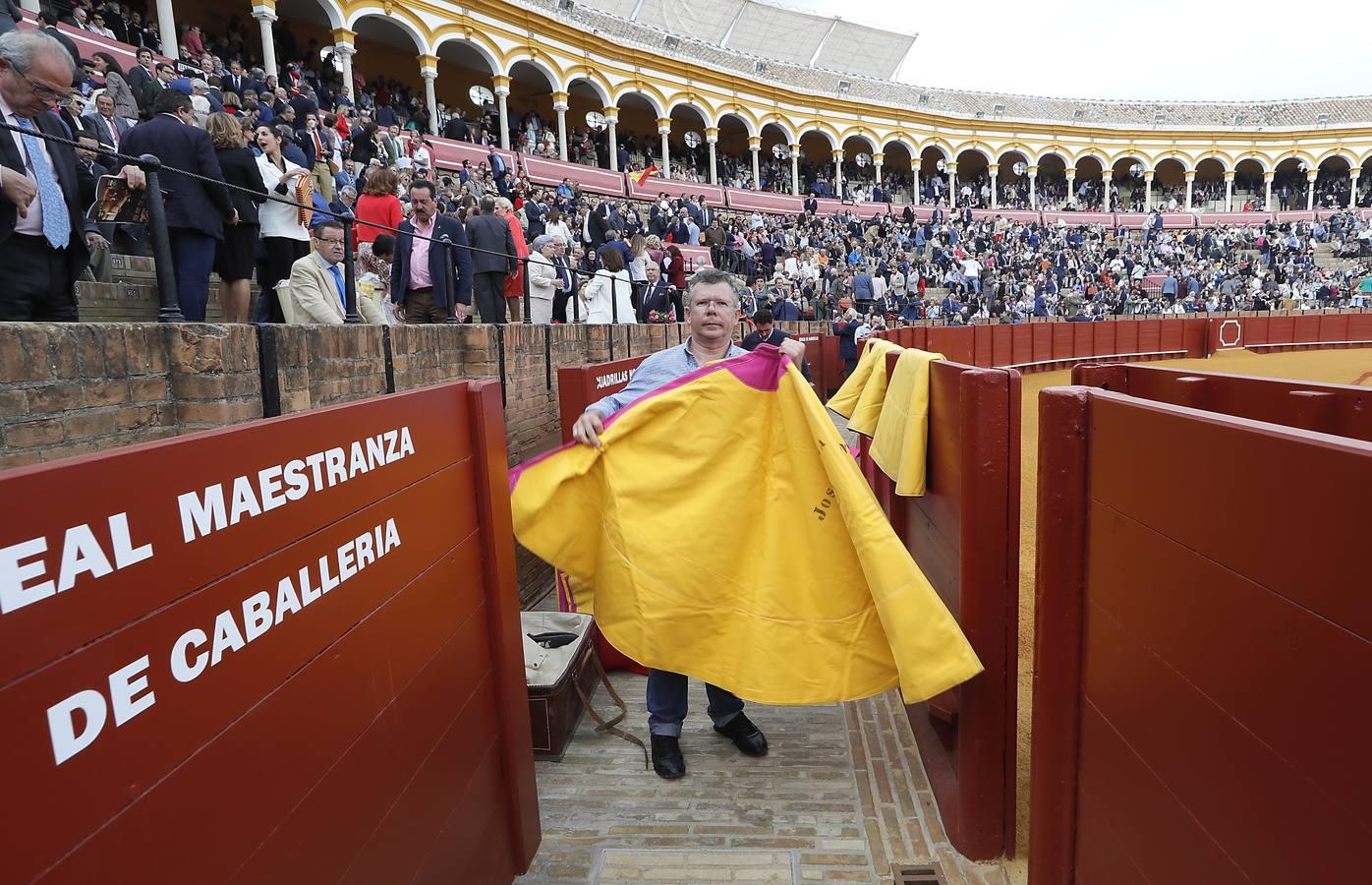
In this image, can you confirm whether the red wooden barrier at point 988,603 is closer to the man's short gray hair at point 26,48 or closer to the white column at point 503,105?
the man's short gray hair at point 26,48

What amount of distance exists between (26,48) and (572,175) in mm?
24626

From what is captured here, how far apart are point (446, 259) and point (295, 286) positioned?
1341mm

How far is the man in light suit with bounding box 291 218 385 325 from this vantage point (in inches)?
172

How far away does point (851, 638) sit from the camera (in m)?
2.52

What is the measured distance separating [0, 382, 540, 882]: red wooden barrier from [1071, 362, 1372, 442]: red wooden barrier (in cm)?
187

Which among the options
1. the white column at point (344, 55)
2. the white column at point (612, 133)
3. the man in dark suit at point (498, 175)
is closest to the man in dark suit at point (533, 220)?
the man in dark suit at point (498, 175)

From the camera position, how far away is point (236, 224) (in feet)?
13.8

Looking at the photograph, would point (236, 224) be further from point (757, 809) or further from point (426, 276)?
point (757, 809)

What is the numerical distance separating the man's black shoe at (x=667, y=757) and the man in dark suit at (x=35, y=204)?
272 centimetres

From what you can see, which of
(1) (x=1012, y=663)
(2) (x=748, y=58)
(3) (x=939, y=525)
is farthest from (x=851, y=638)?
(2) (x=748, y=58)

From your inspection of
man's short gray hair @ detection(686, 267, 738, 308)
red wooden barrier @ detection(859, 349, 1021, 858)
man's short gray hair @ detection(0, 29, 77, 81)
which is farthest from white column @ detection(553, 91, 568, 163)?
red wooden barrier @ detection(859, 349, 1021, 858)

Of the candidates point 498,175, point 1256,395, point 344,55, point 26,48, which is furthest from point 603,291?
point 344,55

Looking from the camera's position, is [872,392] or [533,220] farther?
[533,220]

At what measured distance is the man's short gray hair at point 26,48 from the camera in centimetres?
281
